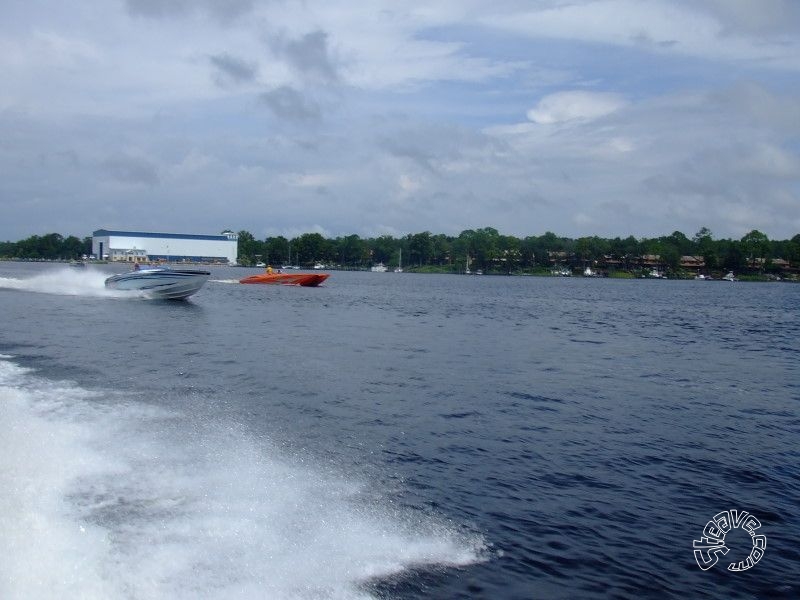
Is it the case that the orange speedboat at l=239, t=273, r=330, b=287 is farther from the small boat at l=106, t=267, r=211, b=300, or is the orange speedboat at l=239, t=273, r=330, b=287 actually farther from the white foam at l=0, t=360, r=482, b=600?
the white foam at l=0, t=360, r=482, b=600

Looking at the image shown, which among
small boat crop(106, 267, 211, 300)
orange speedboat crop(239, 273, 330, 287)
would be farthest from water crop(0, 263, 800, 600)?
orange speedboat crop(239, 273, 330, 287)

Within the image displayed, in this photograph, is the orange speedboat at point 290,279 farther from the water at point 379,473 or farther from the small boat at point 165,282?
the water at point 379,473

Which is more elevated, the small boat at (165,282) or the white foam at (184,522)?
the small boat at (165,282)

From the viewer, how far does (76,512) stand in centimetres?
855

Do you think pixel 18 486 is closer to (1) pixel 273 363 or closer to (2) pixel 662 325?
(1) pixel 273 363

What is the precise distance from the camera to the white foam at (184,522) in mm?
7051

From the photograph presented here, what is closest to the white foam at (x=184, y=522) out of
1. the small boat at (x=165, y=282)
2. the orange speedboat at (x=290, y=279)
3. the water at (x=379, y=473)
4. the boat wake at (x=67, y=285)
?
the water at (x=379, y=473)

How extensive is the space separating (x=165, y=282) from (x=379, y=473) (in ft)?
127

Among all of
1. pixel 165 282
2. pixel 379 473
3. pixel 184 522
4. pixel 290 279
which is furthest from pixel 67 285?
pixel 184 522

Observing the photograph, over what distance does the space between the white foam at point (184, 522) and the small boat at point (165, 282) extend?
3518 centimetres

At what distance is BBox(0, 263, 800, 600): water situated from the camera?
7742 mm

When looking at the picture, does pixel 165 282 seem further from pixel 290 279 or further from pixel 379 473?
pixel 379 473

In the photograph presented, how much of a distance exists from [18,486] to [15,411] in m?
5.09

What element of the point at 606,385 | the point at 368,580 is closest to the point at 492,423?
the point at 606,385
